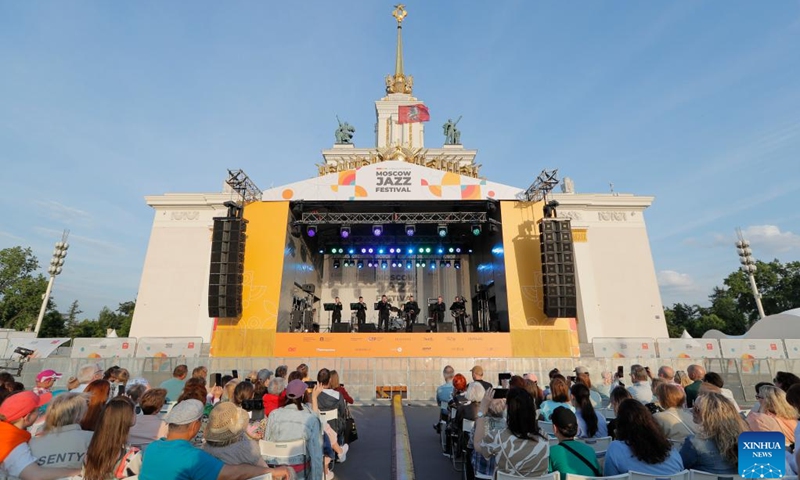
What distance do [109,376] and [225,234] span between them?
8.24 meters

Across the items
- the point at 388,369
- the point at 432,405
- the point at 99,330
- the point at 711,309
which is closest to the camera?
the point at 432,405

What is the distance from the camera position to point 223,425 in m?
2.23

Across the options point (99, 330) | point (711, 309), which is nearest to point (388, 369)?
point (99, 330)

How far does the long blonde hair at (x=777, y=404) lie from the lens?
2.80 m

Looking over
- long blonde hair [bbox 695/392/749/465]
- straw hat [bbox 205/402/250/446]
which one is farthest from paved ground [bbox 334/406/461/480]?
long blonde hair [bbox 695/392/749/465]

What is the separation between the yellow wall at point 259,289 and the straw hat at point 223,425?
1058 cm

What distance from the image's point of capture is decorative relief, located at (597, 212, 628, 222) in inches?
792

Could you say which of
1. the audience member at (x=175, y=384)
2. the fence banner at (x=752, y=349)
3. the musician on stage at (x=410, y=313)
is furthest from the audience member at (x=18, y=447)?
the fence banner at (x=752, y=349)

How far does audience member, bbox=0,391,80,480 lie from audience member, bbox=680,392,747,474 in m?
3.83

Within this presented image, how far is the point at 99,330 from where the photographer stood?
4084 cm

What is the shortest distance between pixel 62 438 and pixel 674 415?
14.2ft

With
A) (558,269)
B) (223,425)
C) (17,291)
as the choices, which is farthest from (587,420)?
(17,291)

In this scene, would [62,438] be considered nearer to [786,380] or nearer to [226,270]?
[786,380]

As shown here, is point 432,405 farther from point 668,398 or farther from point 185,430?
point 185,430
